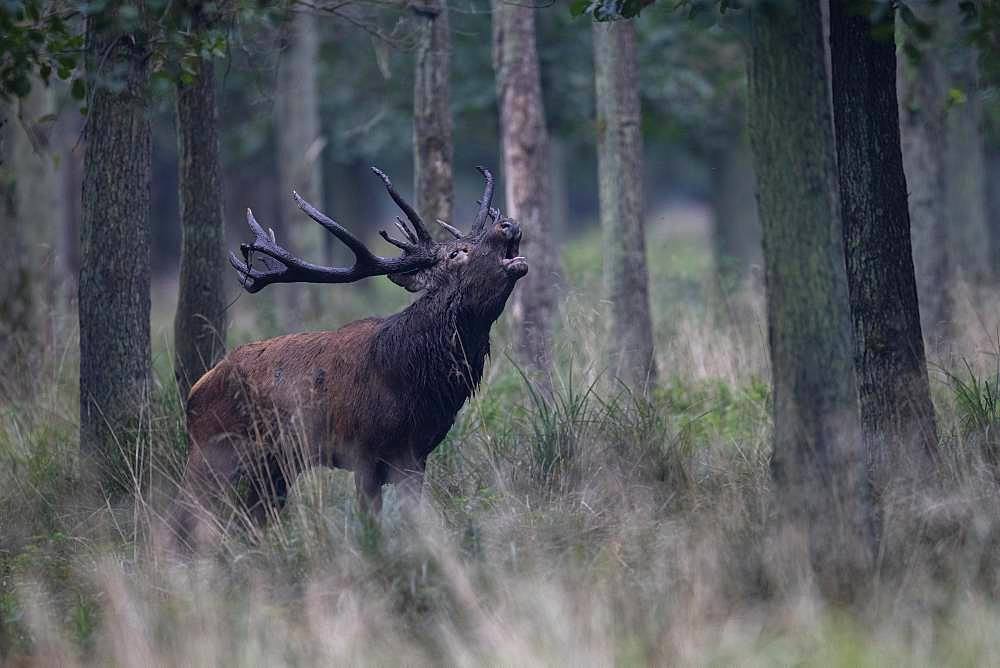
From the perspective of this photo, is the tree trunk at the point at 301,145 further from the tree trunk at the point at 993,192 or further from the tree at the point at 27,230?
the tree trunk at the point at 993,192

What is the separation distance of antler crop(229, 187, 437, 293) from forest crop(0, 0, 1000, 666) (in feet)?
0.08

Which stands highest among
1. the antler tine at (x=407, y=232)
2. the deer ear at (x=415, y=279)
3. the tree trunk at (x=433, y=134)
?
the tree trunk at (x=433, y=134)

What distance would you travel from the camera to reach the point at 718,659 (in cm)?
495

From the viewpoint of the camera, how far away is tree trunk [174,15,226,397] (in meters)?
8.79

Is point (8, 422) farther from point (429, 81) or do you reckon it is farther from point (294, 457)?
point (429, 81)

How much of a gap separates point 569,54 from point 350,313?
6546 mm

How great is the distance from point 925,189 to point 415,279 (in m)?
7.42

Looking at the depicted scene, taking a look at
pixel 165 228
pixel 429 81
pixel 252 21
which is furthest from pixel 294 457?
pixel 165 228

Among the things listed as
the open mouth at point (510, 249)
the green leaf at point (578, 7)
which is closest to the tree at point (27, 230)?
the open mouth at point (510, 249)

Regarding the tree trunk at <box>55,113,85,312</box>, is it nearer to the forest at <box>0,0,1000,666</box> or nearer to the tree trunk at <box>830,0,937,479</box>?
the forest at <box>0,0,1000,666</box>

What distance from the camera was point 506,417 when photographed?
27.6ft

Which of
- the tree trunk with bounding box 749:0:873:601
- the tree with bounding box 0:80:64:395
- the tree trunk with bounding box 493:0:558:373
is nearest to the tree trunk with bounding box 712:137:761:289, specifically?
the tree trunk with bounding box 493:0:558:373

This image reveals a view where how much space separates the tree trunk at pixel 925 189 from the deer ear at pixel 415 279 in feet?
20.3

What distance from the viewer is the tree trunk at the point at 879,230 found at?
671cm
